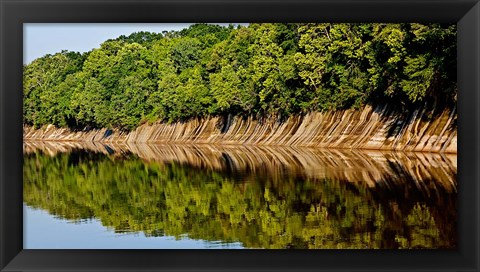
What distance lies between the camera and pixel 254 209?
16438mm

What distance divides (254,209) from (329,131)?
34.5 meters

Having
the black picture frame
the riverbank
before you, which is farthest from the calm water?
the riverbank

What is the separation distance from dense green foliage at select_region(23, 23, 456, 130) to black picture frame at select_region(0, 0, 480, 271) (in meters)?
11.0

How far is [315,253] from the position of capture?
5242 millimetres

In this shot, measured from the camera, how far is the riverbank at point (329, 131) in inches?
1438

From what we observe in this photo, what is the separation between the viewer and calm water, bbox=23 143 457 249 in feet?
40.0

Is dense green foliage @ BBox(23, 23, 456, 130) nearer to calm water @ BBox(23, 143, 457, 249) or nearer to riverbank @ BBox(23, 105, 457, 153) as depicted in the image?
riverbank @ BBox(23, 105, 457, 153)

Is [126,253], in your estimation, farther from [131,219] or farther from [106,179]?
[106,179]

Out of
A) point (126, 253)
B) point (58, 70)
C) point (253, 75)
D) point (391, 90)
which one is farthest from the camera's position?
point (58, 70)

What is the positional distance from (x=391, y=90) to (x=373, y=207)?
84.1 feet
